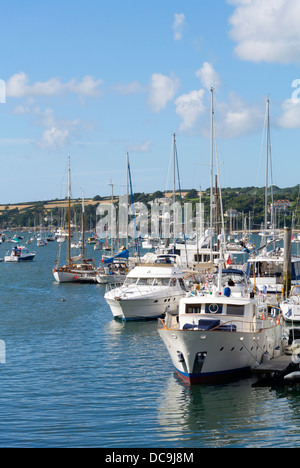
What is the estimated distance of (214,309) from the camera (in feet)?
105

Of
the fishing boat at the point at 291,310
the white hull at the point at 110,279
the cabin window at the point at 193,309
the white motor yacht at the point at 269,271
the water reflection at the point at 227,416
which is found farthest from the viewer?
the white hull at the point at 110,279

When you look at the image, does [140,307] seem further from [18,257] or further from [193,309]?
[18,257]

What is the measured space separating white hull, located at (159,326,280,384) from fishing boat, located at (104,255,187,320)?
17.2m

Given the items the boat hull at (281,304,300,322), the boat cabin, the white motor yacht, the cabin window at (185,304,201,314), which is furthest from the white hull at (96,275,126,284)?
the boat cabin

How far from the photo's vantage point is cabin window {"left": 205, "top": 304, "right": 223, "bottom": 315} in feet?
105

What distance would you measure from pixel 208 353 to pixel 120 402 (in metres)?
4.46

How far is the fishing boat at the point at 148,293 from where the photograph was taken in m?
47.9

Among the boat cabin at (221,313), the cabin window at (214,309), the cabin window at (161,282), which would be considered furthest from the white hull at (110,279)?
the cabin window at (214,309)

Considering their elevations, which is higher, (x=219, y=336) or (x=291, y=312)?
(x=219, y=336)

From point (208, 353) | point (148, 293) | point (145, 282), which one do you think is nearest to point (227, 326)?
point (208, 353)

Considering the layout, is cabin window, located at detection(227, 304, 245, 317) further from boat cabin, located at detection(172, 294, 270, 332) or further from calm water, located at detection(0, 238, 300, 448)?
calm water, located at detection(0, 238, 300, 448)

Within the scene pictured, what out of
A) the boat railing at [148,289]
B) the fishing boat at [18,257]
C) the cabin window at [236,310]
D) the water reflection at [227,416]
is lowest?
the water reflection at [227,416]

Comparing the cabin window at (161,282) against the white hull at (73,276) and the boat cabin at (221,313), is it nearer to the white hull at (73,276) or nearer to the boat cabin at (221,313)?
the boat cabin at (221,313)
